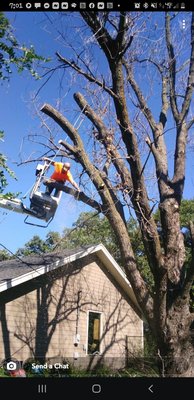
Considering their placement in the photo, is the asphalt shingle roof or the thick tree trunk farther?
the asphalt shingle roof

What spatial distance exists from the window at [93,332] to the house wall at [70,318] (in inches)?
6.5

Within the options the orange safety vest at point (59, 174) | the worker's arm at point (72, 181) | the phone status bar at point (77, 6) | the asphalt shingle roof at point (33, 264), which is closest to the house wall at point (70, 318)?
the asphalt shingle roof at point (33, 264)

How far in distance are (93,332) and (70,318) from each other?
1293 millimetres

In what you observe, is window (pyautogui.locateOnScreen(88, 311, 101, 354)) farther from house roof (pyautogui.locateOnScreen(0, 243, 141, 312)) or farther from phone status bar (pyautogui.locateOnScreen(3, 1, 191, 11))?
phone status bar (pyautogui.locateOnScreen(3, 1, 191, 11))

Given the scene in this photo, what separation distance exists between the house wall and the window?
0.17m

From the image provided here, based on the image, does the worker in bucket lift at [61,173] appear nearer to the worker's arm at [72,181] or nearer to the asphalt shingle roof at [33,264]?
the worker's arm at [72,181]

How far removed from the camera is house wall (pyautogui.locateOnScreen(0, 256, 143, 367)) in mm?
10118

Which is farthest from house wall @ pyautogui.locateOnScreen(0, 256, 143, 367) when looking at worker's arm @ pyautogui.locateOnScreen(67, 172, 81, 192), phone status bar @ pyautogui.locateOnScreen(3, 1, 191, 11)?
phone status bar @ pyautogui.locateOnScreen(3, 1, 191, 11)

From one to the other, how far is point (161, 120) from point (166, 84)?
3.11 feet

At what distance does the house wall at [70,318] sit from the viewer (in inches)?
398

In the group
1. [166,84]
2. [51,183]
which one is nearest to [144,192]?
[51,183]

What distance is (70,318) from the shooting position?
11695 millimetres

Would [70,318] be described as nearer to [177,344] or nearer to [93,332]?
[93,332]

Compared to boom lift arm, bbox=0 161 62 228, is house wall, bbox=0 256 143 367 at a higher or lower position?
lower
